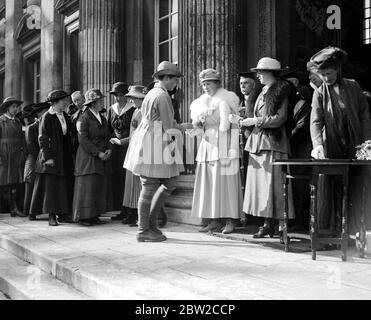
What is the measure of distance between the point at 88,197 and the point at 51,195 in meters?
0.61

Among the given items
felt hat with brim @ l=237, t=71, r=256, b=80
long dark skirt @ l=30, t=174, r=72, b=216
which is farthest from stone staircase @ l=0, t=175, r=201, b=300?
felt hat with brim @ l=237, t=71, r=256, b=80

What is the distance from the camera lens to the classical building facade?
666cm

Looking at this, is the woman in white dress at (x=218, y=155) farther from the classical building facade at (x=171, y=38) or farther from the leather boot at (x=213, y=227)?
the classical building facade at (x=171, y=38)

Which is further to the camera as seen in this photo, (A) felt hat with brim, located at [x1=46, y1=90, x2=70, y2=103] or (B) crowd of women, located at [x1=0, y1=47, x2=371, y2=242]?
(A) felt hat with brim, located at [x1=46, y1=90, x2=70, y2=103]

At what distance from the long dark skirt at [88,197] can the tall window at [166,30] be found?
2862 mm

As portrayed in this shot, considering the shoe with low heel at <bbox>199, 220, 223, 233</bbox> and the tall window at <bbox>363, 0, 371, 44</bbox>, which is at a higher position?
the tall window at <bbox>363, 0, 371, 44</bbox>

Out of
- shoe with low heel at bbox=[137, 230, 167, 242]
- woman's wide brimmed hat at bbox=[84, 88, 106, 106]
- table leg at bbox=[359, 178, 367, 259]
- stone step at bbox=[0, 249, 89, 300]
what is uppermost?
woman's wide brimmed hat at bbox=[84, 88, 106, 106]

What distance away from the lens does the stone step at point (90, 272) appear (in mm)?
3455

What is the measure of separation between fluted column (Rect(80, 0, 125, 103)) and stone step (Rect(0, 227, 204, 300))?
4.29 meters

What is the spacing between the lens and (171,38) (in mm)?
8922

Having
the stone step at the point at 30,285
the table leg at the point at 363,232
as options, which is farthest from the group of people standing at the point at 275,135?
the stone step at the point at 30,285

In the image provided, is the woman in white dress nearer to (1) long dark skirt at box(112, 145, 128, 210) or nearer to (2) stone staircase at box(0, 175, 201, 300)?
(2) stone staircase at box(0, 175, 201, 300)

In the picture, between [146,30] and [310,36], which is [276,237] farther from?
[146,30]
